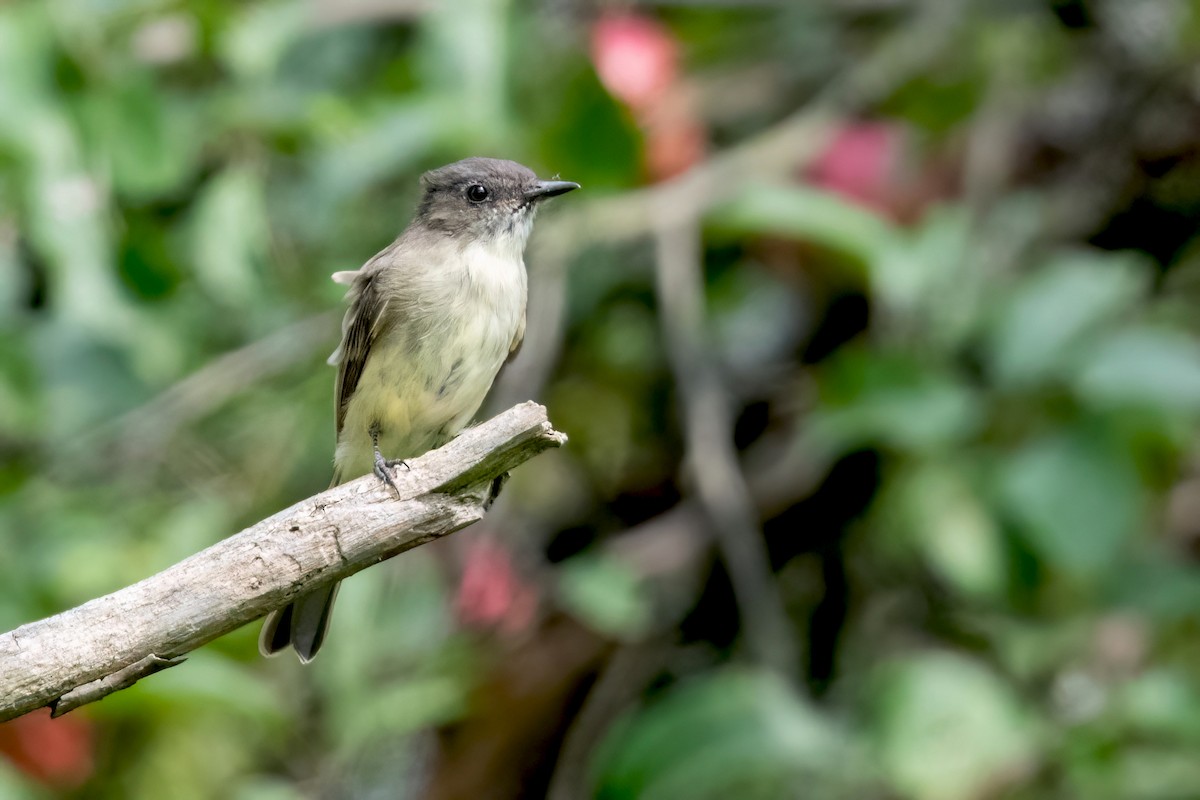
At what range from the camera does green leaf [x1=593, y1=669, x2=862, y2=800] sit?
4.46 m

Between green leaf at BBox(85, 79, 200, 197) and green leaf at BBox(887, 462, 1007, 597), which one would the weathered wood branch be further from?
green leaf at BBox(887, 462, 1007, 597)

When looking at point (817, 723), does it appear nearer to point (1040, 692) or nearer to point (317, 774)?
point (1040, 692)

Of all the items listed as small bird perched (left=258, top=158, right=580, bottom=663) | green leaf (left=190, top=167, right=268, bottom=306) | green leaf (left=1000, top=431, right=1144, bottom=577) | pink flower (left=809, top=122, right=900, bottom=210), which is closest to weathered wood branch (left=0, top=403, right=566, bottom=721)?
small bird perched (left=258, top=158, right=580, bottom=663)

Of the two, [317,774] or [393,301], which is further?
[317,774]

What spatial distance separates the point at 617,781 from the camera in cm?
455

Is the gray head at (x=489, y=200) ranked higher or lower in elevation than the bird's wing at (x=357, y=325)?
higher

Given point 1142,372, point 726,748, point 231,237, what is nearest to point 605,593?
point 726,748

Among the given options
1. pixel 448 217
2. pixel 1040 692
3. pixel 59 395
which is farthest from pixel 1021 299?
pixel 59 395

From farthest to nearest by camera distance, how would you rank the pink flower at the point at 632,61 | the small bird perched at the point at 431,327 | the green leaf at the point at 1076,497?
the pink flower at the point at 632,61, the green leaf at the point at 1076,497, the small bird perched at the point at 431,327

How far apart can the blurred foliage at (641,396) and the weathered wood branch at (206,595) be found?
1.60 meters

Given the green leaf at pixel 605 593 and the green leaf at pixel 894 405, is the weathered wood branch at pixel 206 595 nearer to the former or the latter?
the green leaf at pixel 605 593

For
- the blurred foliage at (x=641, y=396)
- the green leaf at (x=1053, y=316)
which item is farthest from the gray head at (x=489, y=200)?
the green leaf at (x=1053, y=316)

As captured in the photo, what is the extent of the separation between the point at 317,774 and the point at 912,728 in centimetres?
176

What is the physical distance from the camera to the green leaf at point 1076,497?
4.48m
